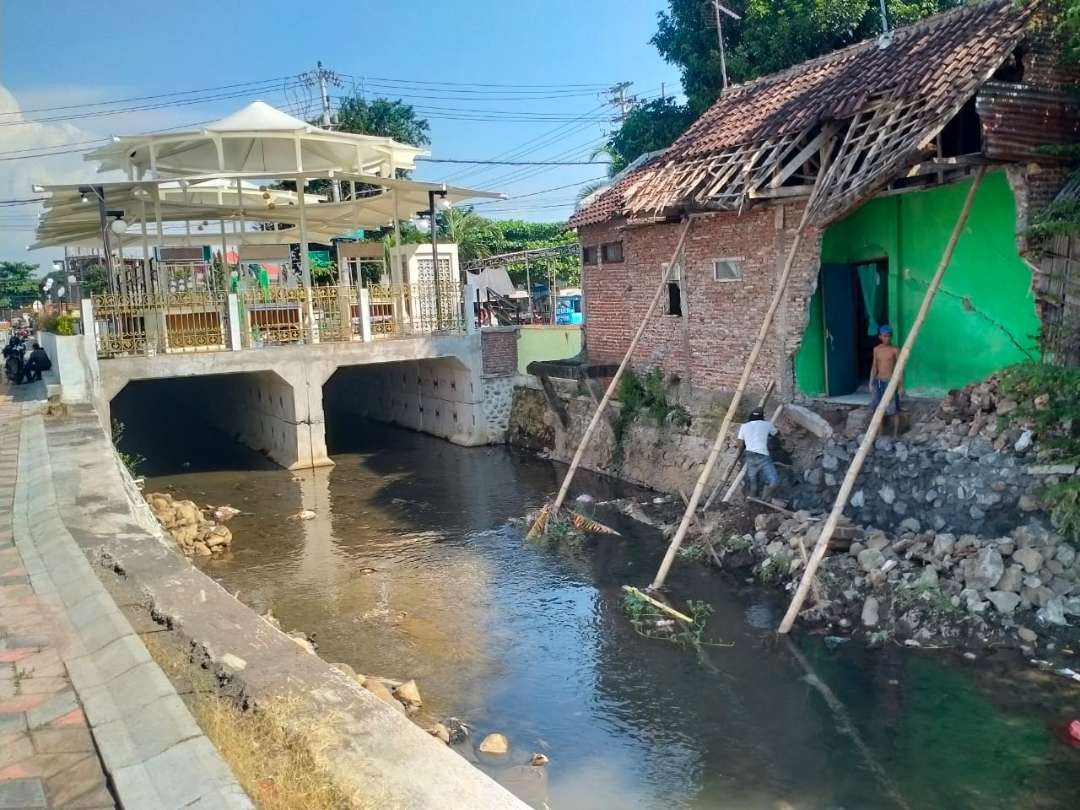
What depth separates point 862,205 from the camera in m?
12.6

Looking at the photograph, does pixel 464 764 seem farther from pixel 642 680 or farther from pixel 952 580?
pixel 952 580

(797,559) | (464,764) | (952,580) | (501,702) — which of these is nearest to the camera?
(464,764)

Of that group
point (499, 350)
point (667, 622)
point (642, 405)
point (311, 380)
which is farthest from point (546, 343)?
point (667, 622)

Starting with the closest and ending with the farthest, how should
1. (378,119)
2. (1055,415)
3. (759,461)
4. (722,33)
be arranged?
(1055,415) < (759,461) < (722,33) < (378,119)

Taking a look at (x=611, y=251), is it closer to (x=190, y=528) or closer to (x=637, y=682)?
(x=190, y=528)

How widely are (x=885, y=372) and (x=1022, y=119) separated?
10.6 feet

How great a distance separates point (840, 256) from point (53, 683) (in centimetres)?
1184

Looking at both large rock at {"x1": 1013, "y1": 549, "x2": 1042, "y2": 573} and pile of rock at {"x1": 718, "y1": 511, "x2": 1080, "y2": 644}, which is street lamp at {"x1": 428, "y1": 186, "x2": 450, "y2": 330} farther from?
large rock at {"x1": 1013, "y1": 549, "x2": 1042, "y2": 573}

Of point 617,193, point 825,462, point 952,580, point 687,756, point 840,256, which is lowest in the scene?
point 687,756

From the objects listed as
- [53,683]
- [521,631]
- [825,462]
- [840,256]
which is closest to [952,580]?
[825,462]

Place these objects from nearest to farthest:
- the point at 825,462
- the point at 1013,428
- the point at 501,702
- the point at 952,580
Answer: the point at 501,702, the point at 952,580, the point at 1013,428, the point at 825,462

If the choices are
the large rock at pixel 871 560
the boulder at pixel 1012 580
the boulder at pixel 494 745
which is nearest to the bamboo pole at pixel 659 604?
the large rock at pixel 871 560

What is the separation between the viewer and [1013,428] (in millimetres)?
9656

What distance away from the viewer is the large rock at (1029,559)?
342 inches
